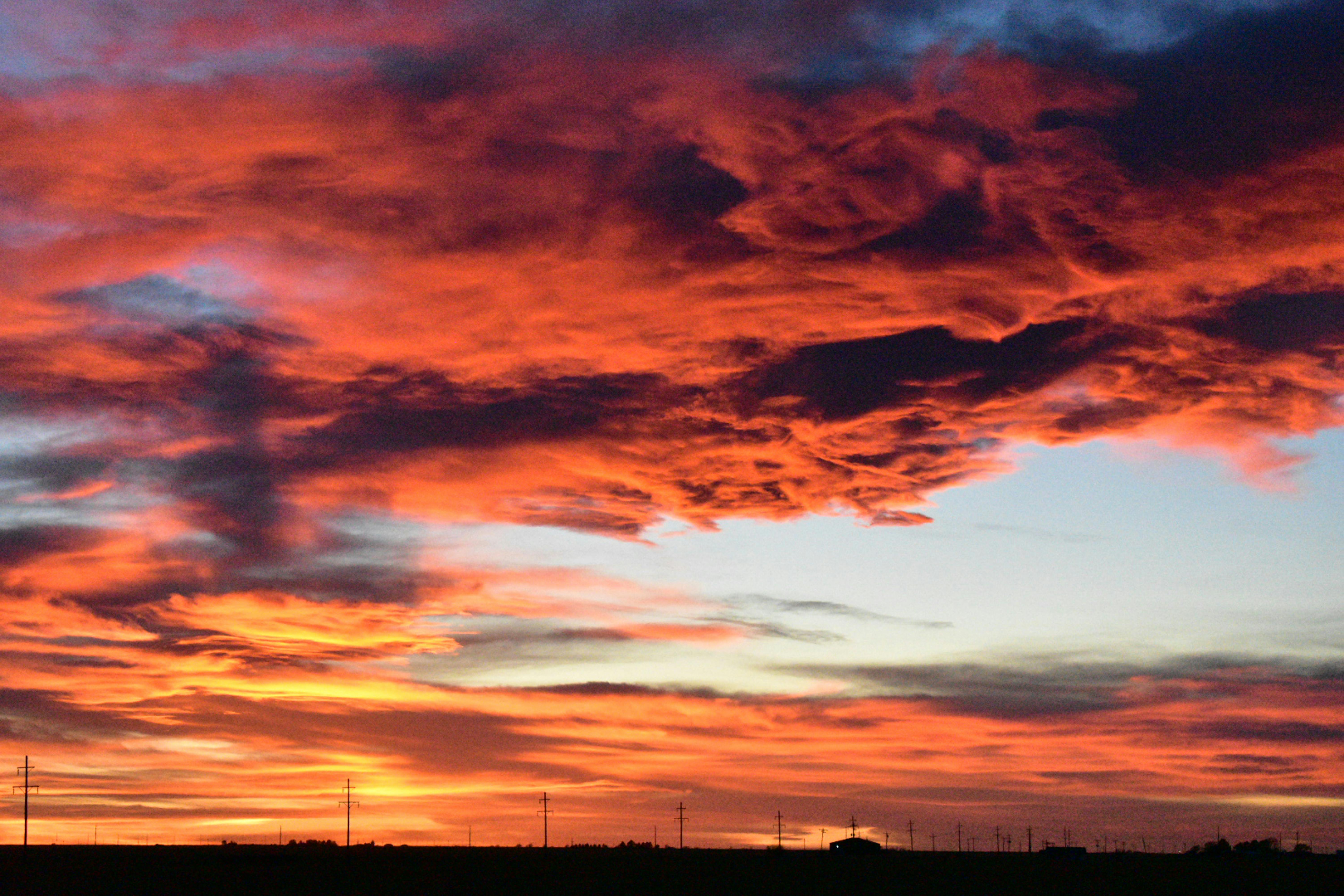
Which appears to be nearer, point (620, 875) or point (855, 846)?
point (620, 875)

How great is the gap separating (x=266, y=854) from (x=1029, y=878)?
74.6 m

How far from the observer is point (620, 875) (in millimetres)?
108125

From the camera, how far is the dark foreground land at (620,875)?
3553 inches

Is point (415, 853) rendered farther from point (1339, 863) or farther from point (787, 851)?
point (1339, 863)

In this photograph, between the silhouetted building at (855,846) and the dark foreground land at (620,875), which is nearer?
the dark foreground land at (620,875)

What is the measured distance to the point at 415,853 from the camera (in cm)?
16062

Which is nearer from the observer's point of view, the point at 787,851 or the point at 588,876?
the point at 588,876

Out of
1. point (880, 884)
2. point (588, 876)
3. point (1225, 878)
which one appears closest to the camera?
point (880, 884)

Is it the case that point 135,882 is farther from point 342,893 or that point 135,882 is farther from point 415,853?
point 415,853

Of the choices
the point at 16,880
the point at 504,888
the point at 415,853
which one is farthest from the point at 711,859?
the point at 16,880

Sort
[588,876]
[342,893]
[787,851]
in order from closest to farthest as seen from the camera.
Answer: [342,893]
[588,876]
[787,851]

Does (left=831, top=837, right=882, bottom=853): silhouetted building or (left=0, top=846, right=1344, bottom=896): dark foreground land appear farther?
(left=831, top=837, right=882, bottom=853): silhouetted building

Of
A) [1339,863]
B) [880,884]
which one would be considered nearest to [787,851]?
[1339,863]

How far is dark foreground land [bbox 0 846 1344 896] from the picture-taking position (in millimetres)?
90250
